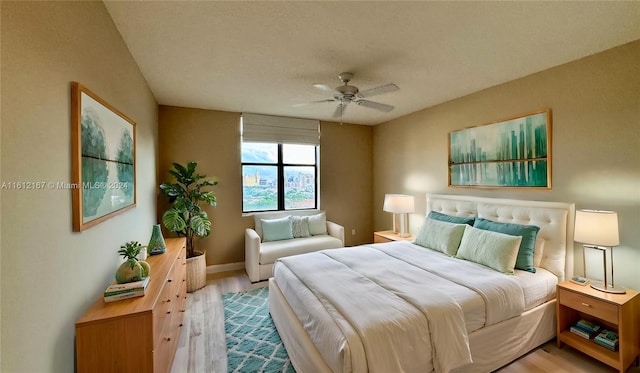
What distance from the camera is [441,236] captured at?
2998 mm

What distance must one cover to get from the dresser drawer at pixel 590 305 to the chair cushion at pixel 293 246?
8.67 feet

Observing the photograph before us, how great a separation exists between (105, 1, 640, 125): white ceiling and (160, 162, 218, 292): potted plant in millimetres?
1177

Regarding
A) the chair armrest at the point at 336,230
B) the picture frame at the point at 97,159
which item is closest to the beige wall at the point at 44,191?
the picture frame at the point at 97,159

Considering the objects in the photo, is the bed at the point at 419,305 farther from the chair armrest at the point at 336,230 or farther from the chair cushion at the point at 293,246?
the chair armrest at the point at 336,230

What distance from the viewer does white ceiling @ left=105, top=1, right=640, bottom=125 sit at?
1.69m

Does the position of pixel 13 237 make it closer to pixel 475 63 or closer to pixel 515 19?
pixel 515 19

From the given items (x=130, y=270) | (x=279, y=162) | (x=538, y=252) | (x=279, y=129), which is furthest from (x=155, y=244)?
(x=538, y=252)

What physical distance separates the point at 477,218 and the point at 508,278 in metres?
0.96

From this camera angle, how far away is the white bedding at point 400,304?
150 centimetres

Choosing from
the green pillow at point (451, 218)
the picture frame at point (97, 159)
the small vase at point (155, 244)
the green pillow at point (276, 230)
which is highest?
the picture frame at point (97, 159)

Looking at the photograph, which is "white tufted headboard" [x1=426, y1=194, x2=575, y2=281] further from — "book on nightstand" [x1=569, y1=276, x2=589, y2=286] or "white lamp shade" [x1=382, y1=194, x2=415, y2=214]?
"white lamp shade" [x1=382, y1=194, x2=415, y2=214]

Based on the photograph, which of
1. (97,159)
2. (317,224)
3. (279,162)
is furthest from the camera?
(279,162)

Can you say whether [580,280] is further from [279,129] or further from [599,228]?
[279,129]

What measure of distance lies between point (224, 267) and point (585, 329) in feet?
14.0
